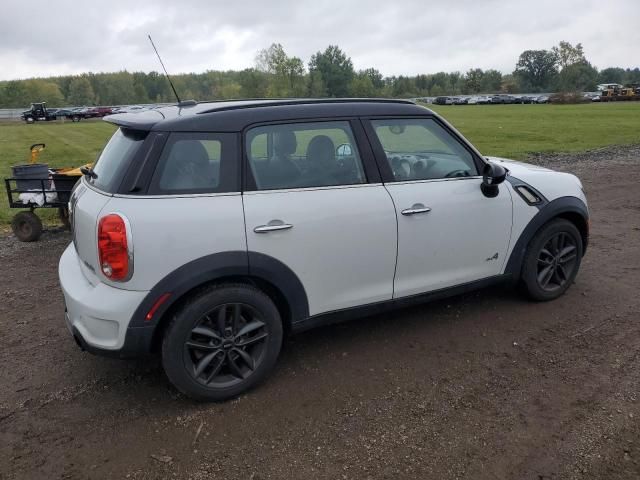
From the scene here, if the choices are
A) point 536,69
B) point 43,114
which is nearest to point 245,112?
point 43,114

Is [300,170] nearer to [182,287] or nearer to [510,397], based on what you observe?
[182,287]

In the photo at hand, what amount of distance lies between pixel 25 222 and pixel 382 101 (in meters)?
5.33

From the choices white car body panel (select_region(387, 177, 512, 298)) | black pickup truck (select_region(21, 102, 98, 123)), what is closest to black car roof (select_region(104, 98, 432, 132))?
white car body panel (select_region(387, 177, 512, 298))

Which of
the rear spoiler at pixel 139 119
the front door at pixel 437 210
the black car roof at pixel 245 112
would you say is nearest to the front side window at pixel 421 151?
the front door at pixel 437 210

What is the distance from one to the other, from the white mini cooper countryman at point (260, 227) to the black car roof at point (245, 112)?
12mm

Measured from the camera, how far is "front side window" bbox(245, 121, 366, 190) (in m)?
3.17

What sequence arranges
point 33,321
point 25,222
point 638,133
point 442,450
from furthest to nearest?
point 638,133 → point 25,222 → point 33,321 → point 442,450

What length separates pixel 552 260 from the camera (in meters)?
4.39

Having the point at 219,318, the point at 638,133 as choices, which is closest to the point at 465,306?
the point at 219,318

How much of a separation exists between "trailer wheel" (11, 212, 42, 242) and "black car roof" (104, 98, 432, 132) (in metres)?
3.83

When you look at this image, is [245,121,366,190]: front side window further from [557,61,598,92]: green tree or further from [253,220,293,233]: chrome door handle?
[557,61,598,92]: green tree

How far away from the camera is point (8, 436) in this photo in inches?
115

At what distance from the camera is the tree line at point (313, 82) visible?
82062mm

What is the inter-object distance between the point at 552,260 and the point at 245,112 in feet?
9.35
